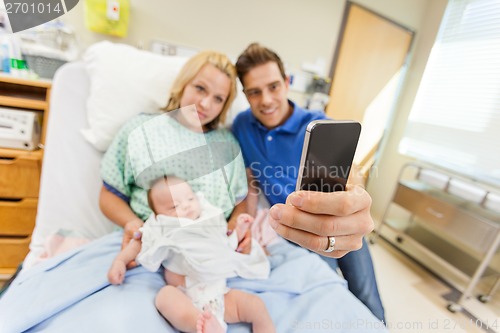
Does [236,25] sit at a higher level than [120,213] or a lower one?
higher

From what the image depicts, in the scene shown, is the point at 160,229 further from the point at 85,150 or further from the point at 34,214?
the point at 34,214

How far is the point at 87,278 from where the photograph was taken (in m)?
0.64

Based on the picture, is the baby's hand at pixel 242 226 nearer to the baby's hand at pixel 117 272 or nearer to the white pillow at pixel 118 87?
the baby's hand at pixel 117 272

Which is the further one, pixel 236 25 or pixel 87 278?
pixel 236 25

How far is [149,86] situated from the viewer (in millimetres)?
1115

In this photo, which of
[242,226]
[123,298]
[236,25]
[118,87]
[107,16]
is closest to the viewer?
[123,298]

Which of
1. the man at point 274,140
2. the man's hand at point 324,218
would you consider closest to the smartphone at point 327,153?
the man's hand at point 324,218

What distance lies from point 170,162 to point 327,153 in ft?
1.67

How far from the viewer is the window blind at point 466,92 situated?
0.35 metres

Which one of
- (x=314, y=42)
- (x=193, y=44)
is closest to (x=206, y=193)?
(x=193, y=44)

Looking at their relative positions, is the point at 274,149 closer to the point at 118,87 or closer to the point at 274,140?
the point at 274,140

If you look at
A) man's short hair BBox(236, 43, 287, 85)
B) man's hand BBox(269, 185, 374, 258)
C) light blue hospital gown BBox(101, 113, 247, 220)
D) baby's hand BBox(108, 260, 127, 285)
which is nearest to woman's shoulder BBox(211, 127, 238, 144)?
light blue hospital gown BBox(101, 113, 247, 220)

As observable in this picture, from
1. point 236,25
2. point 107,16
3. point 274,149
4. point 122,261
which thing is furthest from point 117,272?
point 236,25

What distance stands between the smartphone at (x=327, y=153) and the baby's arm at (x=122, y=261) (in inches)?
24.5
